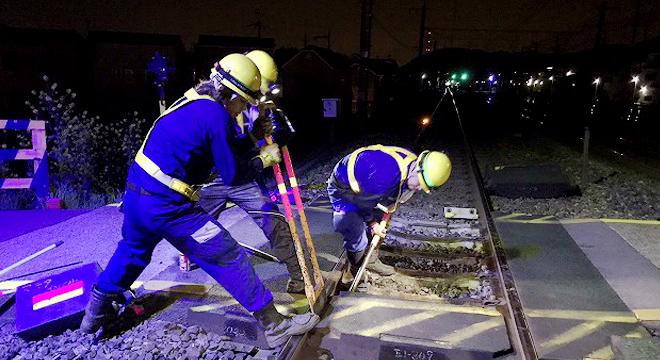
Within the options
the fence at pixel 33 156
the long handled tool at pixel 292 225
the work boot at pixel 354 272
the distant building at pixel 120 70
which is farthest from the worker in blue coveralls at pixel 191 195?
the distant building at pixel 120 70

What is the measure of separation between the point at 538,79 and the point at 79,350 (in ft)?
197

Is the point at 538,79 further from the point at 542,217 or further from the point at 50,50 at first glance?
the point at 542,217

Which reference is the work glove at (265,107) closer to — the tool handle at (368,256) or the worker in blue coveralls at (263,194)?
the worker in blue coveralls at (263,194)

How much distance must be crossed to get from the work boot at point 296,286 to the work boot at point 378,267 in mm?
1051

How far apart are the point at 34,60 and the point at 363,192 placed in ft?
138

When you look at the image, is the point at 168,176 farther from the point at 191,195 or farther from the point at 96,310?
the point at 96,310

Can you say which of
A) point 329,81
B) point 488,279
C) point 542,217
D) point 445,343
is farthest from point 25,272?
point 329,81

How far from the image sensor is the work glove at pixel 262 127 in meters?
3.87

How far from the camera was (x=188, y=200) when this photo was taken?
11.0 ft

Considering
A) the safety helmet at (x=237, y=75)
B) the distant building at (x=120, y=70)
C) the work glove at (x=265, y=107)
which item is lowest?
the work glove at (x=265, y=107)

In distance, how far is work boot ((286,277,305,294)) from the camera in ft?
14.9

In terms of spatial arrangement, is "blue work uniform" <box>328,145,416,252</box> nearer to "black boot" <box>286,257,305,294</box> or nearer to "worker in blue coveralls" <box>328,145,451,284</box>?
"worker in blue coveralls" <box>328,145,451,284</box>

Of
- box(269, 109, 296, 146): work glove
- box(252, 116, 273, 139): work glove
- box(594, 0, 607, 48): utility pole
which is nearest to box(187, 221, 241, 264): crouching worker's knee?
box(252, 116, 273, 139): work glove

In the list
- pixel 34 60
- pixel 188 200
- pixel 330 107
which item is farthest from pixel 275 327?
pixel 34 60
